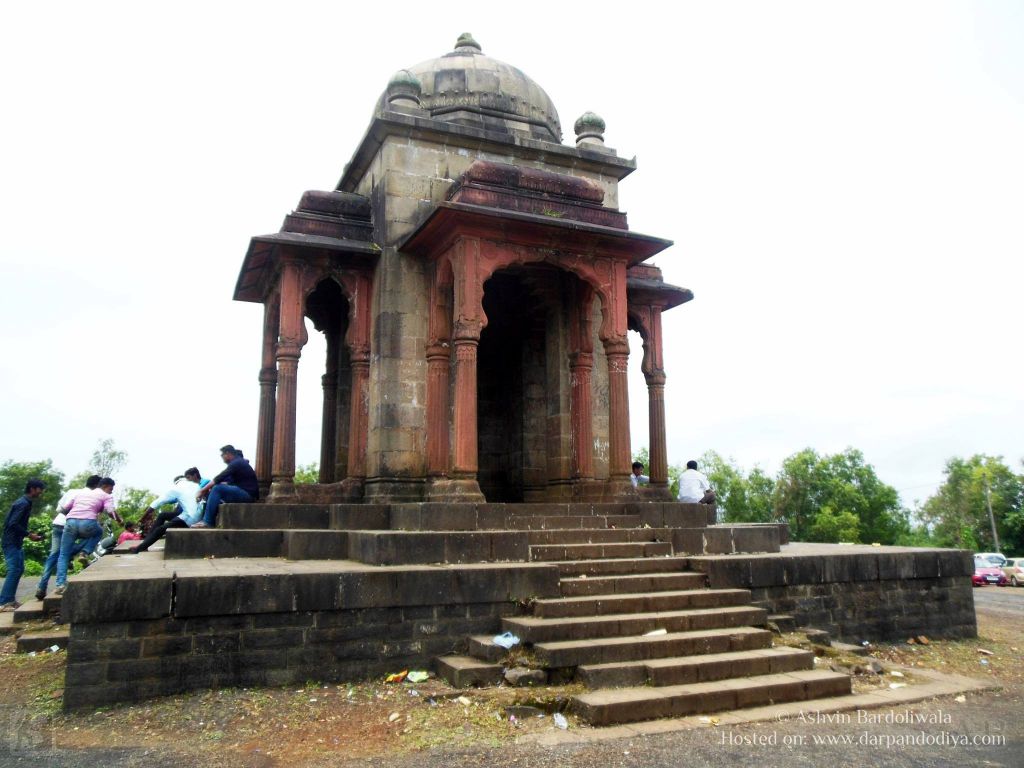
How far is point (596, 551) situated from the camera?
8.68m

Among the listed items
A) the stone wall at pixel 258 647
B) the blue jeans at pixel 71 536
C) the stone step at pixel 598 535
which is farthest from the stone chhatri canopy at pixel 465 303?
the stone wall at pixel 258 647

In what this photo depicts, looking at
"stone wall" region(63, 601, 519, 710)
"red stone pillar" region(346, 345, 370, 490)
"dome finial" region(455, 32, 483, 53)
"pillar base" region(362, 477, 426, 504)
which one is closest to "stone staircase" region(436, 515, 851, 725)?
"stone wall" region(63, 601, 519, 710)

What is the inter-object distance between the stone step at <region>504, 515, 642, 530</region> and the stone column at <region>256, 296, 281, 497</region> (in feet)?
16.7

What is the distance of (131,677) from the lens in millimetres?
5945

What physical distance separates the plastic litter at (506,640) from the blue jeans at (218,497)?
447cm

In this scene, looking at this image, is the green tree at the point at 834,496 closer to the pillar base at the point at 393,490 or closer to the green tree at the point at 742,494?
the green tree at the point at 742,494

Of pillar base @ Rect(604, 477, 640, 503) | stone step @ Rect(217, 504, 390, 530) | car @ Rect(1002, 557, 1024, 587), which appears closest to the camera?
stone step @ Rect(217, 504, 390, 530)

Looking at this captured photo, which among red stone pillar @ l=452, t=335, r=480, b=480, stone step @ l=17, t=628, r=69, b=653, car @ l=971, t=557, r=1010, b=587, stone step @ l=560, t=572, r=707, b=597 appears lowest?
car @ l=971, t=557, r=1010, b=587

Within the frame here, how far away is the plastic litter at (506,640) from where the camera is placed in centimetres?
671

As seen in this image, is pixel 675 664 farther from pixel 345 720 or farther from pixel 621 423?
pixel 621 423

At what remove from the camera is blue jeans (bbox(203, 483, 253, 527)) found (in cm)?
953

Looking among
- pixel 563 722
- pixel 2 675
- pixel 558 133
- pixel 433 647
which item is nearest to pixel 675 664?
pixel 563 722

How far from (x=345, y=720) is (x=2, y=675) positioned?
400 cm

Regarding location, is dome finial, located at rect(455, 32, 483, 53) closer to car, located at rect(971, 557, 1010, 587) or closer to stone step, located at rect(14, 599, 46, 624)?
stone step, located at rect(14, 599, 46, 624)
